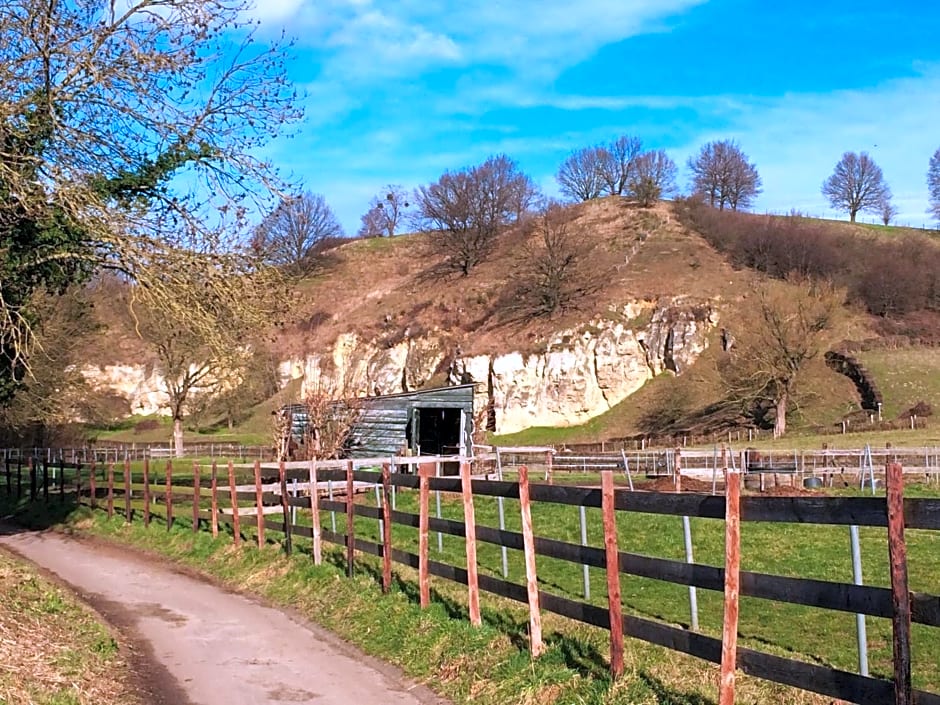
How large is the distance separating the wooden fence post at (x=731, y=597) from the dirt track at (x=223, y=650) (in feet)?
8.49

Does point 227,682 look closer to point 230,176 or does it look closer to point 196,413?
point 230,176

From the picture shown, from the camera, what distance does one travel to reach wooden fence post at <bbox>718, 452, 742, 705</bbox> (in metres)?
5.73

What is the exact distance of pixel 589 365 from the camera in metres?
64.0

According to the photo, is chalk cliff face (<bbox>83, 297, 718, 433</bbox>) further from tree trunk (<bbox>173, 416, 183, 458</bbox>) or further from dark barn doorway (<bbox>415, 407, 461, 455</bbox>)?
dark barn doorway (<bbox>415, 407, 461, 455</bbox>)

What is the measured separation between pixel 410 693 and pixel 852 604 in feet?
12.7

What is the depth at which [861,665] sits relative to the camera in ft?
22.7

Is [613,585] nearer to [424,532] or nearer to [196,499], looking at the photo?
[424,532]

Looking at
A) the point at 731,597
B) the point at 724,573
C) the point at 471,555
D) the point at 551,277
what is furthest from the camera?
the point at 551,277

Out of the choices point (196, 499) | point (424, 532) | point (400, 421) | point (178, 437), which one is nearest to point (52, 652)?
point (424, 532)

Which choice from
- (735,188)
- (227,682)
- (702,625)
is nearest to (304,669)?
(227,682)

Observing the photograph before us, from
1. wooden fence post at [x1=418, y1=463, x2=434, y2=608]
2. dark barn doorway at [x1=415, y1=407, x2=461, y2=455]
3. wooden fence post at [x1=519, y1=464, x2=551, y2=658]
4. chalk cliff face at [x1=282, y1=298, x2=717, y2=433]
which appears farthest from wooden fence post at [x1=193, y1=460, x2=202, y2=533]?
chalk cliff face at [x1=282, y1=298, x2=717, y2=433]

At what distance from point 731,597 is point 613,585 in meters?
1.27

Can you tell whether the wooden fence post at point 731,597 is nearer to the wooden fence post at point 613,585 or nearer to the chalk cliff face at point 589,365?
the wooden fence post at point 613,585

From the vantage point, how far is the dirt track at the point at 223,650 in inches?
304
